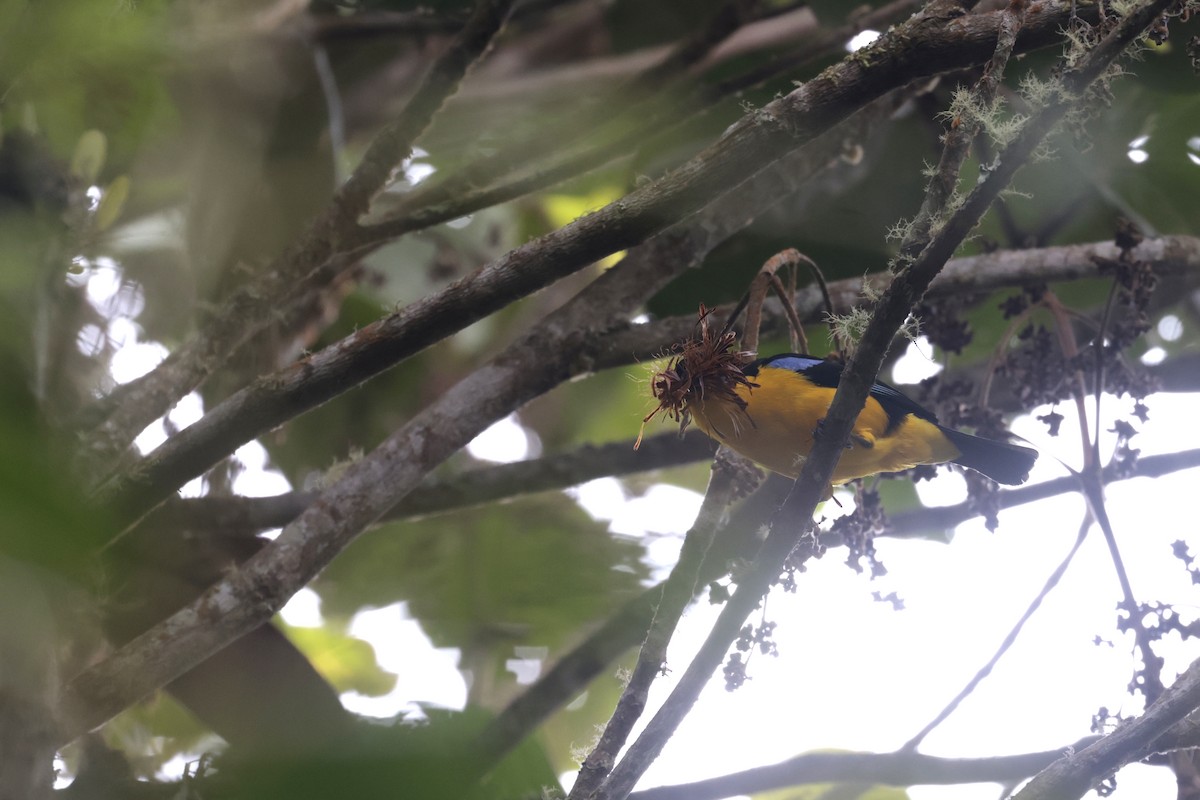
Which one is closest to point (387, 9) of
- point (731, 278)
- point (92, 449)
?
point (731, 278)

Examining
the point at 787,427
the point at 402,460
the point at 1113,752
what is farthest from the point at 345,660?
the point at 1113,752

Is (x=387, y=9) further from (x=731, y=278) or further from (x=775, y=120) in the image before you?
(x=775, y=120)

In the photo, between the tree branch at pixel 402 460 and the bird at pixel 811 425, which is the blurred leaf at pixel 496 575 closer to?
the tree branch at pixel 402 460

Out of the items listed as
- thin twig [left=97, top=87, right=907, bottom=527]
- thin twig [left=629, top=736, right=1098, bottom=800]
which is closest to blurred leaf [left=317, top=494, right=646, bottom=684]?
thin twig [left=629, top=736, right=1098, bottom=800]

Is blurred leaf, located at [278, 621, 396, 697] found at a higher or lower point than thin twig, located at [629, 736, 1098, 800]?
higher

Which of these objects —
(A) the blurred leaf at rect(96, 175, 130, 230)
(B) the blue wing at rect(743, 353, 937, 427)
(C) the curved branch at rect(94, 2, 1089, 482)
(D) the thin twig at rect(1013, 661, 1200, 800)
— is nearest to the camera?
(D) the thin twig at rect(1013, 661, 1200, 800)

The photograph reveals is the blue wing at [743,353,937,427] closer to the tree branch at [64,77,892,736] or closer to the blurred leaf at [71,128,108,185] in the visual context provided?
the tree branch at [64,77,892,736]

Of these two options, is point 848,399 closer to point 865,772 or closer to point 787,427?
point 787,427
